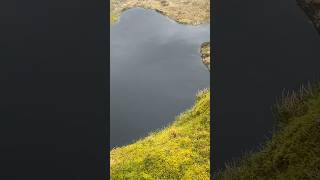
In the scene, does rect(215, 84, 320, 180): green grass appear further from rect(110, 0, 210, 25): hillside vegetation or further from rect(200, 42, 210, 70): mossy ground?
rect(110, 0, 210, 25): hillside vegetation

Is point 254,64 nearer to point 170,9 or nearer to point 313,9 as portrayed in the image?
point 313,9

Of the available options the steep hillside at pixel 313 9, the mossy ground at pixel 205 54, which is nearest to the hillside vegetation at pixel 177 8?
the mossy ground at pixel 205 54

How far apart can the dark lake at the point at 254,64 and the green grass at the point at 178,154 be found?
6.81 metres

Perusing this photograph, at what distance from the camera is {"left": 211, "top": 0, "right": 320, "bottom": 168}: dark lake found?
8422 millimetres

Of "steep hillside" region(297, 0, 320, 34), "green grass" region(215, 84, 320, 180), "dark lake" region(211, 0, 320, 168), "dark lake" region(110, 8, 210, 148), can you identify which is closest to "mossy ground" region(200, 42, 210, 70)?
"dark lake" region(110, 8, 210, 148)

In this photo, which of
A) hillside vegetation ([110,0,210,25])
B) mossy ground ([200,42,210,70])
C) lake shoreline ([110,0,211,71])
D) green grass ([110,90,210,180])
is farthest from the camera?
hillside vegetation ([110,0,210,25])

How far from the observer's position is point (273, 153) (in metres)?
5.78

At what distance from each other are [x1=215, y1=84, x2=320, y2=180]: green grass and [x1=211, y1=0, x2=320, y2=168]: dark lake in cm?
A: 182

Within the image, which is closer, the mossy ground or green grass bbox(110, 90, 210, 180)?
green grass bbox(110, 90, 210, 180)

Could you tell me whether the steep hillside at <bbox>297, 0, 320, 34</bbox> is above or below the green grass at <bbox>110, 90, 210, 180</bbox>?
above

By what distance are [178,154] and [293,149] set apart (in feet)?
35.3

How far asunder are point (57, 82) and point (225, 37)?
274 centimetres

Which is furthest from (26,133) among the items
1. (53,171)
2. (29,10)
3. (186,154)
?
(186,154)

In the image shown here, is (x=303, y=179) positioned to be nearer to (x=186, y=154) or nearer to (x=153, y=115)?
(x=186, y=154)
